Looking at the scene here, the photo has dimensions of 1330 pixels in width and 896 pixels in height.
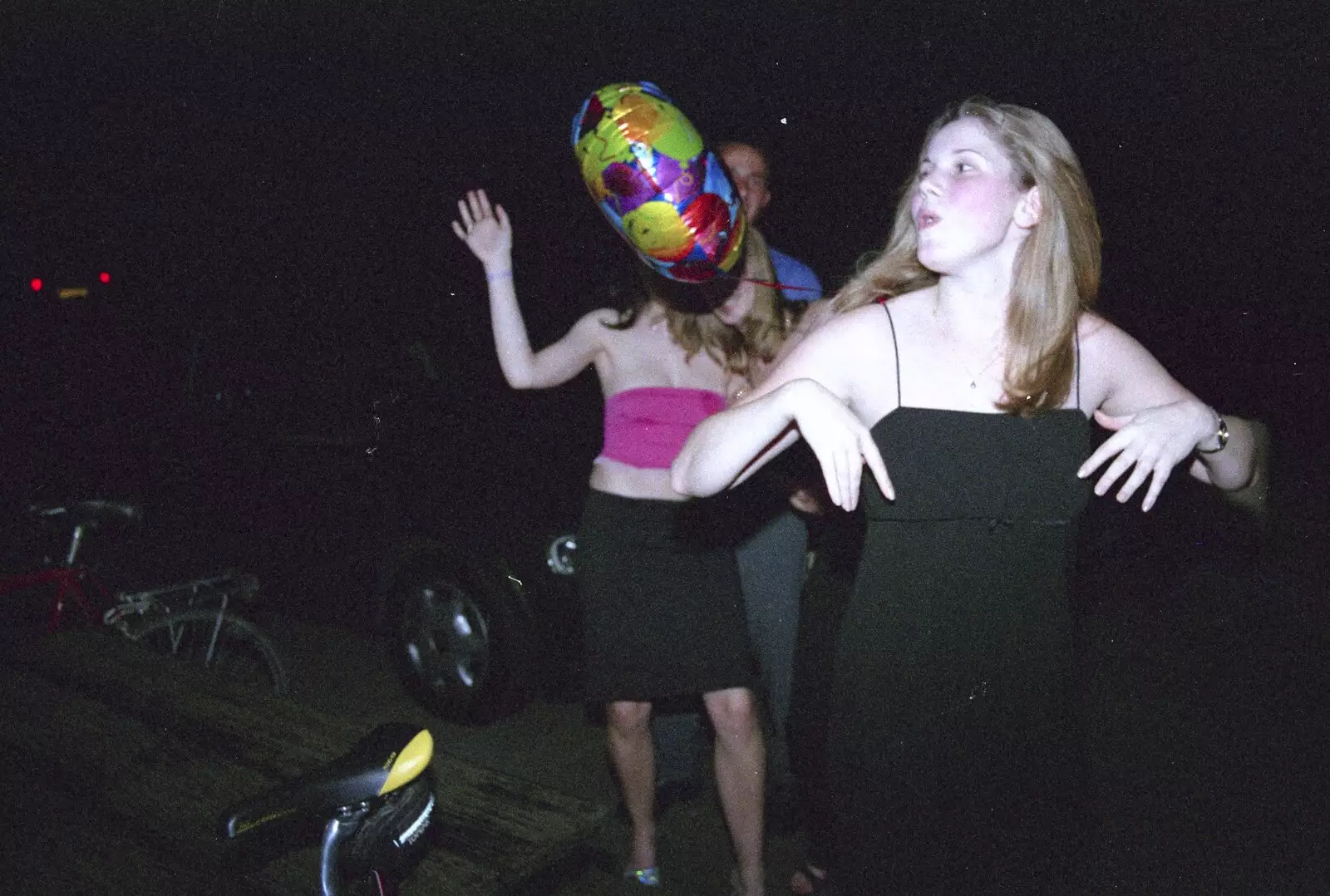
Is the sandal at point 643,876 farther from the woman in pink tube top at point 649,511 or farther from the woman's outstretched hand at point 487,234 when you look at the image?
the woman's outstretched hand at point 487,234

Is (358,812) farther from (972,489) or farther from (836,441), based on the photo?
(972,489)

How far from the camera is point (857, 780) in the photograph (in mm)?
1834

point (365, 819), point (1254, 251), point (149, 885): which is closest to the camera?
point (365, 819)

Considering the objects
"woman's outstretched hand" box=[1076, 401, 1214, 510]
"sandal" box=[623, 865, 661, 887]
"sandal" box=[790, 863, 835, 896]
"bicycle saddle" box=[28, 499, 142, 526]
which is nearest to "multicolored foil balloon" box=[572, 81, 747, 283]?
"woman's outstretched hand" box=[1076, 401, 1214, 510]

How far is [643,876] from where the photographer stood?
10.4 feet

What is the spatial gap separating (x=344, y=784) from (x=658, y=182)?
1.56 m

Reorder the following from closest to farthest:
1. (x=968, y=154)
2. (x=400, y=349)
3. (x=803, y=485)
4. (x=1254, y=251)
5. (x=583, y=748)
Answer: (x=968, y=154)
(x=803, y=485)
(x=583, y=748)
(x=400, y=349)
(x=1254, y=251)

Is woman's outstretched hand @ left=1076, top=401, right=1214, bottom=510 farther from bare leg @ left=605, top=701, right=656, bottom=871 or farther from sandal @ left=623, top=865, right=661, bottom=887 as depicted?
sandal @ left=623, top=865, right=661, bottom=887

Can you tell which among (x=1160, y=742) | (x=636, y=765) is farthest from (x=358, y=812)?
(x=1160, y=742)

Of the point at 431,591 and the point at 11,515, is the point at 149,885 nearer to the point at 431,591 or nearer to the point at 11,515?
the point at 431,591

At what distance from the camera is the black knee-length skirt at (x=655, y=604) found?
111 inches

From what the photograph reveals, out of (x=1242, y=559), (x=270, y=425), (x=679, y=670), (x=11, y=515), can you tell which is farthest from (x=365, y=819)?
(x=11, y=515)

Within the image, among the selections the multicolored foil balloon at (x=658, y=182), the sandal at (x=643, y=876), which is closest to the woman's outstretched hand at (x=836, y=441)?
the multicolored foil balloon at (x=658, y=182)

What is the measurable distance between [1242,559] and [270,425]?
6193 mm
